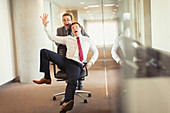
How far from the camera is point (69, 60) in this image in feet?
12.4

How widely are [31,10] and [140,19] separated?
5300 millimetres

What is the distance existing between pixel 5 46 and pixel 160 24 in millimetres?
5218

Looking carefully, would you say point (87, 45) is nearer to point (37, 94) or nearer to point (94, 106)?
point (94, 106)

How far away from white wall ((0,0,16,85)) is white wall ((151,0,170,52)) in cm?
493

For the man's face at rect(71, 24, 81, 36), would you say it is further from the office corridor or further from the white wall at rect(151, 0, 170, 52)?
the white wall at rect(151, 0, 170, 52)

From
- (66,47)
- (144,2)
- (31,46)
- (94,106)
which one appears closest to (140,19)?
(144,2)

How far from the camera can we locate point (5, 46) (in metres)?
5.27

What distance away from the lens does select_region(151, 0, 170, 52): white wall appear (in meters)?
0.34

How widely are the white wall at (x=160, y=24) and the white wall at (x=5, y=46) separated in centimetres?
493

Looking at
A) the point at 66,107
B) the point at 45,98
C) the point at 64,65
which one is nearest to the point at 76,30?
the point at 64,65

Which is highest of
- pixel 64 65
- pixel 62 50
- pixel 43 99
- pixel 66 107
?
pixel 62 50

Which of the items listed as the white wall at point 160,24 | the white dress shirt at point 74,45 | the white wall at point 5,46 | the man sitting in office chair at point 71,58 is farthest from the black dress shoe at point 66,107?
the white wall at point 160,24

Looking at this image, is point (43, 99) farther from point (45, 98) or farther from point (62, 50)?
point (62, 50)

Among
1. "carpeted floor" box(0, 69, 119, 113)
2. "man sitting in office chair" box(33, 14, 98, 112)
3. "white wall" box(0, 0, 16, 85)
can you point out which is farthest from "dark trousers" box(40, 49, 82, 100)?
"white wall" box(0, 0, 16, 85)
